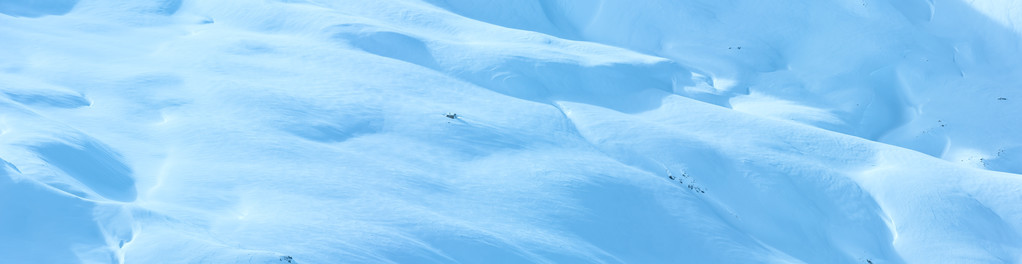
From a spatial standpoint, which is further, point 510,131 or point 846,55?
point 846,55

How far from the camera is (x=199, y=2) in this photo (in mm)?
10852

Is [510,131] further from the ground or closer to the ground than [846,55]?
closer to the ground

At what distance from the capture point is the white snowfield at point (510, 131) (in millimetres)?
5449

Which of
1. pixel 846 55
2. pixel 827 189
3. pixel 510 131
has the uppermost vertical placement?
pixel 846 55

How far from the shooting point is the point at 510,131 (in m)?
7.59

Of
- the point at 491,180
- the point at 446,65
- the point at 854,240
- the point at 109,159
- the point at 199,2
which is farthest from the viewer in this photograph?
the point at 199,2

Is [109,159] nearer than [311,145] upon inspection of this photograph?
Yes

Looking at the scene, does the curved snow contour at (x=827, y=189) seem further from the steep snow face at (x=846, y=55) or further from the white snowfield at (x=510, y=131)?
the steep snow face at (x=846, y=55)

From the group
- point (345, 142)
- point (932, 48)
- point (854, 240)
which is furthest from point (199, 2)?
point (932, 48)

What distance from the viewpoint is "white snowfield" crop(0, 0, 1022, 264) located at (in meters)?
5.45

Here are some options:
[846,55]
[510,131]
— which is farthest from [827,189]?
[846,55]

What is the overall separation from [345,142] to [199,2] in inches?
198

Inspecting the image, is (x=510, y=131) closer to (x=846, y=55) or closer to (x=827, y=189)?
(x=827, y=189)

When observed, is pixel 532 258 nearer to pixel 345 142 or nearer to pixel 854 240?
pixel 345 142
